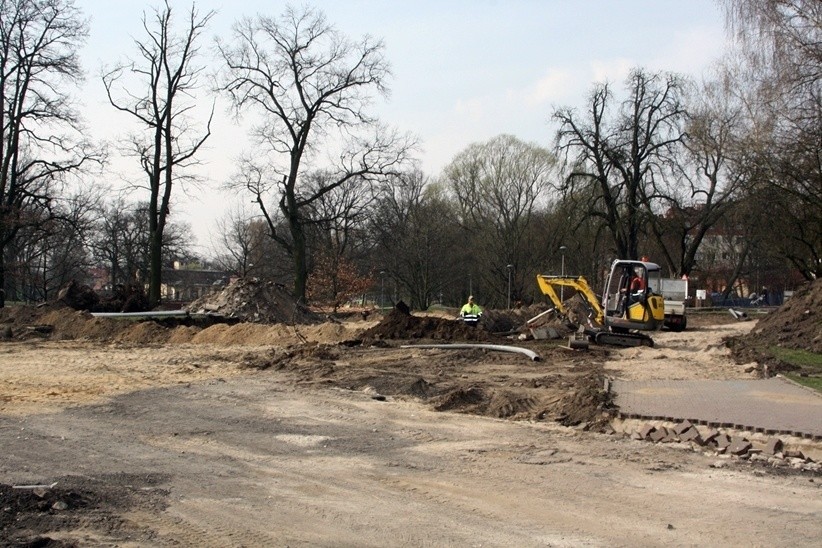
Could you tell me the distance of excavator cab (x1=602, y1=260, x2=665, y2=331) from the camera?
2764 centimetres

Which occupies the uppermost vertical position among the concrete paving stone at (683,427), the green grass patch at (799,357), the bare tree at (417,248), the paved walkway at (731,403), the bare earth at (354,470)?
the bare tree at (417,248)

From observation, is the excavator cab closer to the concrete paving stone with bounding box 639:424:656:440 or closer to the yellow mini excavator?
the yellow mini excavator

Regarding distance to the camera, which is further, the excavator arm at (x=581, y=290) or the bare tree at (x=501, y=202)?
the bare tree at (x=501, y=202)

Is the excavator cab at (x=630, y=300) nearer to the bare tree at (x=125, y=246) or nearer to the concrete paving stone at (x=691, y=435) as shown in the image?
the concrete paving stone at (x=691, y=435)

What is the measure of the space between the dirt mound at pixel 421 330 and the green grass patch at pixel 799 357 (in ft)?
30.7

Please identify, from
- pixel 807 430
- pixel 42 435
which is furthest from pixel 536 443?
pixel 42 435

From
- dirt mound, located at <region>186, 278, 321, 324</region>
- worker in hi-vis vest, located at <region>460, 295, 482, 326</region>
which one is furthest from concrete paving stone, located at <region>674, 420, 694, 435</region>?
dirt mound, located at <region>186, 278, 321, 324</region>

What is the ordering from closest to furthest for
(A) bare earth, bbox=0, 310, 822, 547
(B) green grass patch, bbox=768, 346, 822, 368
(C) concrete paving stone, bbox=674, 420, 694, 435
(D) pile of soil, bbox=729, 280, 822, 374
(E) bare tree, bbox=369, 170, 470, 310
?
(A) bare earth, bbox=0, 310, 822, 547
(C) concrete paving stone, bbox=674, 420, 694, 435
(B) green grass patch, bbox=768, 346, 822, 368
(D) pile of soil, bbox=729, 280, 822, 374
(E) bare tree, bbox=369, 170, 470, 310

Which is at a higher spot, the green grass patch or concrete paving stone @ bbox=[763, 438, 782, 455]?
the green grass patch

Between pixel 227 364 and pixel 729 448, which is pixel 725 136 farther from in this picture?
pixel 729 448

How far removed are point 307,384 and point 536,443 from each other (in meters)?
6.85

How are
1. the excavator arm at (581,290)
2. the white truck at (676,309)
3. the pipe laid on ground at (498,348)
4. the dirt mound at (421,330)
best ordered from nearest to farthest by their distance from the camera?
1. the pipe laid on ground at (498,348)
2. the dirt mound at (421,330)
3. the excavator arm at (581,290)
4. the white truck at (676,309)

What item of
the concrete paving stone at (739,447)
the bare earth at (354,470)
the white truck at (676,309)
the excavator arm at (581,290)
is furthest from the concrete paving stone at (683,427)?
the white truck at (676,309)

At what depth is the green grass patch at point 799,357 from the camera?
60.5 ft
